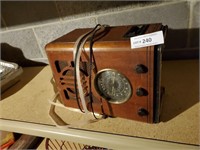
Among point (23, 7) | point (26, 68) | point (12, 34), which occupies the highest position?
point (23, 7)

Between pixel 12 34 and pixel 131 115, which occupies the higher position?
pixel 12 34

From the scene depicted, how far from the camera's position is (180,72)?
67cm

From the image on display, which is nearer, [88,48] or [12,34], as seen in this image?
[88,48]

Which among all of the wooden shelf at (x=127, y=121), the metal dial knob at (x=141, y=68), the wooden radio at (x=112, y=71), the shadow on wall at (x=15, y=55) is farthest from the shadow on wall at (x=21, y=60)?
the metal dial knob at (x=141, y=68)

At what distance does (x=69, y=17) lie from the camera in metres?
0.79

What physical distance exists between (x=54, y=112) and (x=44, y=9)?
436 mm

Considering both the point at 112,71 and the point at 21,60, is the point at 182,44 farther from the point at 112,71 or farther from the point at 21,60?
the point at 21,60

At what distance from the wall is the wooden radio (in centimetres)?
25

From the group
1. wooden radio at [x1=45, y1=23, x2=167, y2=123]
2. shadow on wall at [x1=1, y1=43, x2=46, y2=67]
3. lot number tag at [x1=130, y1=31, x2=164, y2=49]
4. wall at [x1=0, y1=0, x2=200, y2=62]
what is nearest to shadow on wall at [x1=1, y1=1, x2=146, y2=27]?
wall at [x1=0, y1=0, x2=200, y2=62]

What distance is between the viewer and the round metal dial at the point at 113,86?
1.48ft

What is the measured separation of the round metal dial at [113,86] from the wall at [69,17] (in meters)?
0.35

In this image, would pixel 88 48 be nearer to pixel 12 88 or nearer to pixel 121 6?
pixel 121 6

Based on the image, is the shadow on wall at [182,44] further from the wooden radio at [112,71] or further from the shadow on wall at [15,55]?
the shadow on wall at [15,55]

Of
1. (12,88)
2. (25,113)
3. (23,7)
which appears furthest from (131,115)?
(23,7)
